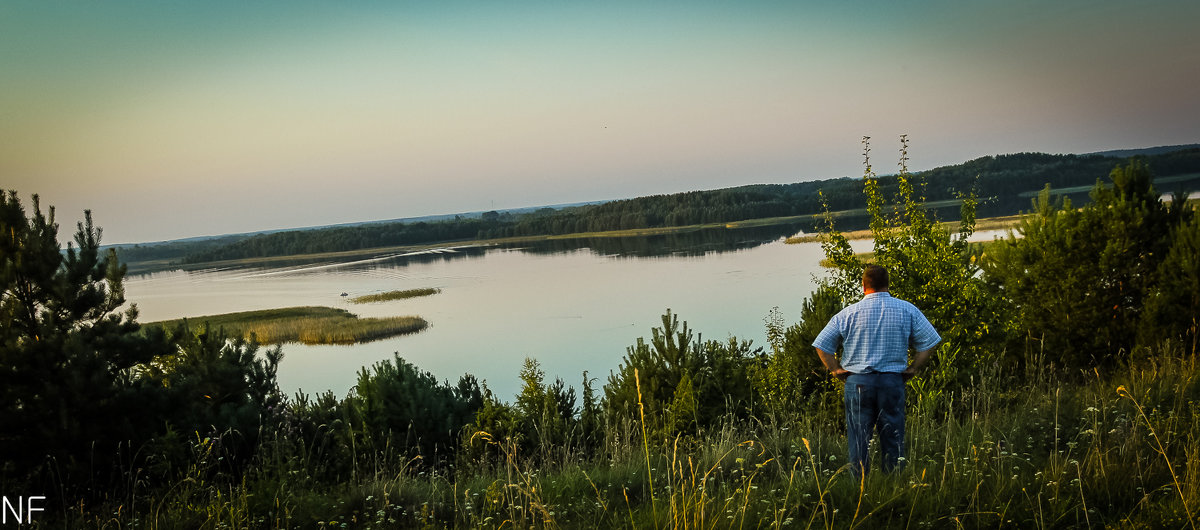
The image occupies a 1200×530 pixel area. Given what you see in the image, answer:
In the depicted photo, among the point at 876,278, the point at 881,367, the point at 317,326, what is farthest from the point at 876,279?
the point at 317,326

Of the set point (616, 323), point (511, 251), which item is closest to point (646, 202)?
point (511, 251)

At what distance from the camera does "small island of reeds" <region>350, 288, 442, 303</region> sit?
2403 inches

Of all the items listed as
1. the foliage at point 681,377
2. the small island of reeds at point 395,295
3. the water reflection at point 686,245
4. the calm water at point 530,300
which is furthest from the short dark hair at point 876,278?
the water reflection at point 686,245

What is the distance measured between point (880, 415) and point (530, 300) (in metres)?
51.5

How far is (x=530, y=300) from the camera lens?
185 ft

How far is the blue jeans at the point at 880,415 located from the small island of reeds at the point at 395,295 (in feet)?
191

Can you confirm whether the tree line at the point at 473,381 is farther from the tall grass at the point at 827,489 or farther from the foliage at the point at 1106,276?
the tall grass at the point at 827,489

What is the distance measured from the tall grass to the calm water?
9143mm

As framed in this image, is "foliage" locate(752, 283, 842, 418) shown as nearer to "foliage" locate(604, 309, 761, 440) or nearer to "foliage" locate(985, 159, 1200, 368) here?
"foliage" locate(604, 309, 761, 440)

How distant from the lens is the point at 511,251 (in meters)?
126

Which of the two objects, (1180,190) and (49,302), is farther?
(1180,190)

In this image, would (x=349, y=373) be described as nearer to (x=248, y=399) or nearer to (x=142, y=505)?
(x=248, y=399)

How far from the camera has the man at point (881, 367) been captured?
5512mm

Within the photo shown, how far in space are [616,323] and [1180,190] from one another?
31.4 metres
